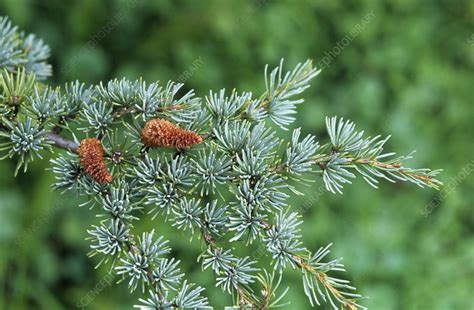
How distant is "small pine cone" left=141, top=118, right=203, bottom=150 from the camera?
0.86m

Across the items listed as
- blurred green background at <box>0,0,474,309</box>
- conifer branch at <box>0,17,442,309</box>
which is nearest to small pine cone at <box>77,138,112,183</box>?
conifer branch at <box>0,17,442,309</box>

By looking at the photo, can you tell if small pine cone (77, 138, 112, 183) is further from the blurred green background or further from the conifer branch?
the blurred green background

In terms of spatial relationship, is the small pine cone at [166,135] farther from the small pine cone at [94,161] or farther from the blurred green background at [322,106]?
the blurred green background at [322,106]

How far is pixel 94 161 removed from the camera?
2.85 feet

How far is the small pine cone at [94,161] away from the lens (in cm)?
87

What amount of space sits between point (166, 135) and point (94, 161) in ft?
0.36

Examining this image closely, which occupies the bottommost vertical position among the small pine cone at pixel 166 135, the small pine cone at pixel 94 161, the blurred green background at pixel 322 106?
the small pine cone at pixel 94 161

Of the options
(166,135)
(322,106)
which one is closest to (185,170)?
(166,135)

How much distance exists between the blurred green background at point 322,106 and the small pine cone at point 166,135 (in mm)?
1523

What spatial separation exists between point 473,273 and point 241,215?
1890mm

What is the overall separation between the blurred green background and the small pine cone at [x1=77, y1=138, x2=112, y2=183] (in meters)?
1.51

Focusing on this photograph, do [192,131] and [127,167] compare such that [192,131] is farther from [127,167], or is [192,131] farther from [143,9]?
[143,9]

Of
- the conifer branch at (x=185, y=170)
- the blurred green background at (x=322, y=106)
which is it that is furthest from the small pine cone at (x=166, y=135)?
the blurred green background at (x=322, y=106)

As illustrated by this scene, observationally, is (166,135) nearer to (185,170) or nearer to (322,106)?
(185,170)
